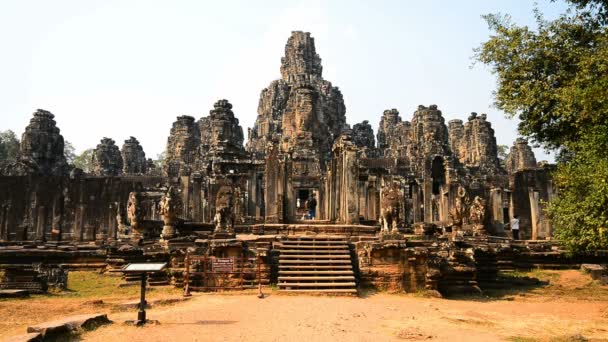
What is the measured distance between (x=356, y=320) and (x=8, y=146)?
54.2 meters

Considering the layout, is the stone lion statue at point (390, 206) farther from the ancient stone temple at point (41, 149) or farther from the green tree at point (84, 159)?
the green tree at point (84, 159)

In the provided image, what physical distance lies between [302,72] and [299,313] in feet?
138

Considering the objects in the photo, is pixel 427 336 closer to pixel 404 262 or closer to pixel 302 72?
pixel 404 262

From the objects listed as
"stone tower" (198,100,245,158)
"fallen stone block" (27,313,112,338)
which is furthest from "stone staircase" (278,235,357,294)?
"stone tower" (198,100,245,158)

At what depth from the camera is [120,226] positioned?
21.0m

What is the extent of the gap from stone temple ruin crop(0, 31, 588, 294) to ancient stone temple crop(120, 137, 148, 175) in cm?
15

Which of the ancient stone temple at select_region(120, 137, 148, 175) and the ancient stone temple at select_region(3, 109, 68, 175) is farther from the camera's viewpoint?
the ancient stone temple at select_region(120, 137, 148, 175)

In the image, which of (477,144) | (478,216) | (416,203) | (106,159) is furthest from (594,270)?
(106,159)

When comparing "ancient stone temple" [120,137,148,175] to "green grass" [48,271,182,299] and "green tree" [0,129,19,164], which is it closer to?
"green tree" [0,129,19,164]

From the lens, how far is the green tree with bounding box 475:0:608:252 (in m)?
9.34

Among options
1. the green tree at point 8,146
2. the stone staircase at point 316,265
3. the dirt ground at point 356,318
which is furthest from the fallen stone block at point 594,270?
the green tree at point 8,146

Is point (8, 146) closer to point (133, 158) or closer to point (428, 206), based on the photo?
point (133, 158)

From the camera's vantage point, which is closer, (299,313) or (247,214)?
(299,313)

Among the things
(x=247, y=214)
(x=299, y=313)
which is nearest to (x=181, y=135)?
(x=247, y=214)
